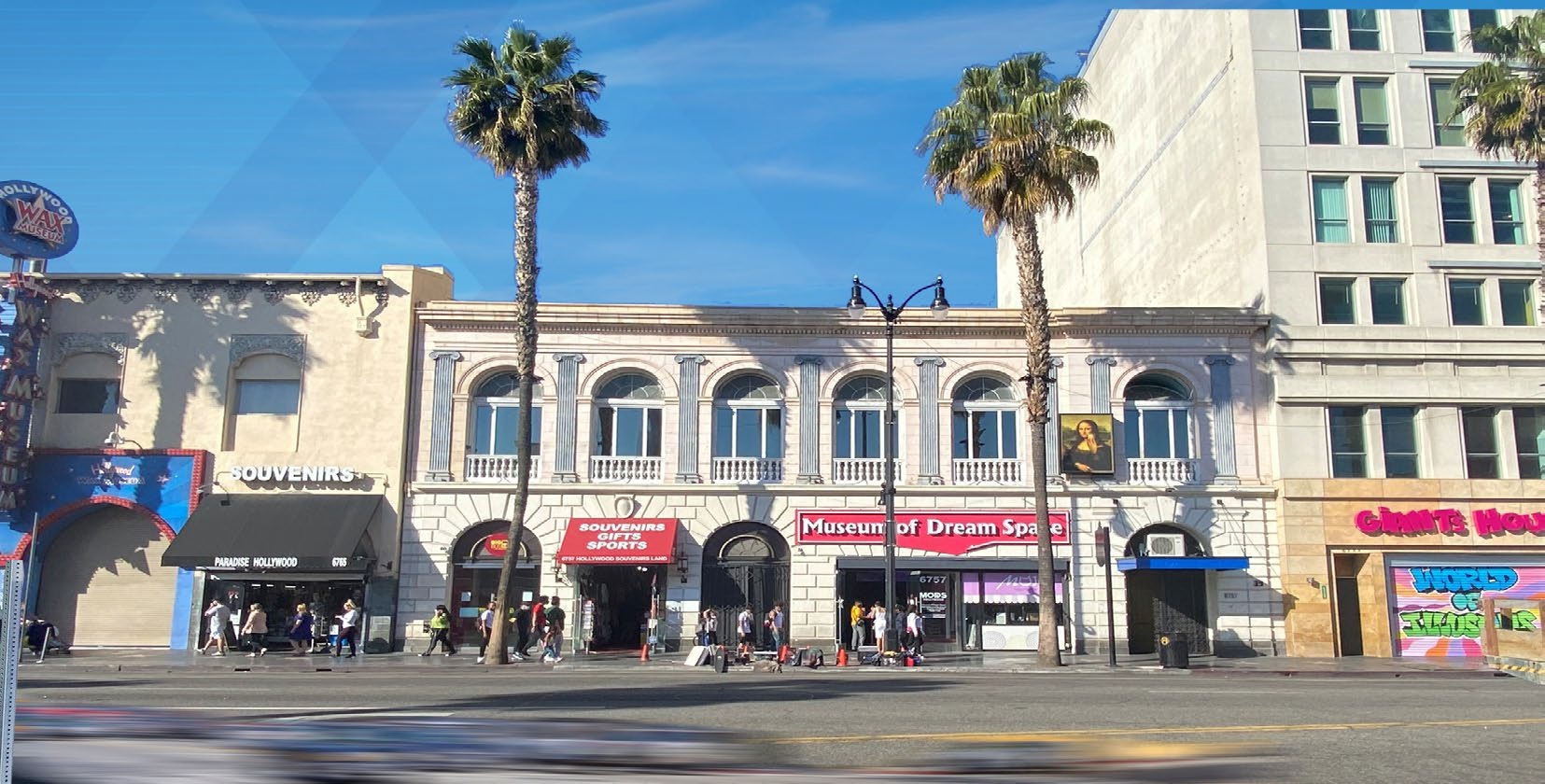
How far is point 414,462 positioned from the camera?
108 feet

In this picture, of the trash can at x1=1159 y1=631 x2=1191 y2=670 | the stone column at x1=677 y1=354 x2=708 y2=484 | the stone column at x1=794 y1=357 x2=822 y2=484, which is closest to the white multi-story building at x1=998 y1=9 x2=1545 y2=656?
the trash can at x1=1159 y1=631 x2=1191 y2=670

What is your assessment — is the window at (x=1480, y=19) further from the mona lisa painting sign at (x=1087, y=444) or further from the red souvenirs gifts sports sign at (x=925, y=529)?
the red souvenirs gifts sports sign at (x=925, y=529)

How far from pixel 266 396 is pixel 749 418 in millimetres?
13884

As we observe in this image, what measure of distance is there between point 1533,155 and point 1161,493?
42.1ft

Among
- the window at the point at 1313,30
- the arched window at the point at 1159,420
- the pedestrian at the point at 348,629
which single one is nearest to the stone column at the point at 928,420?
the arched window at the point at 1159,420

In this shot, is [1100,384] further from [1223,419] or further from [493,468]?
[493,468]

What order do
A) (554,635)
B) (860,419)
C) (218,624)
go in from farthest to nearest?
1. (860,419)
2. (218,624)
3. (554,635)

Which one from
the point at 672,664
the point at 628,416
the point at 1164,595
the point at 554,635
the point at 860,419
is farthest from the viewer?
the point at 860,419

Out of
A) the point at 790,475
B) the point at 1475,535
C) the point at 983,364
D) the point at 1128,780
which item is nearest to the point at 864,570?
the point at 790,475

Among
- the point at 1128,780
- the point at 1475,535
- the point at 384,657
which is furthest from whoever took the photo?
the point at 1475,535

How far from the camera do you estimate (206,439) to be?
33.1m

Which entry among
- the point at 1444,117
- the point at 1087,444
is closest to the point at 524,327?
the point at 1087,444

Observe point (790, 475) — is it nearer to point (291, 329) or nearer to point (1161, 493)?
point (1161, 493)

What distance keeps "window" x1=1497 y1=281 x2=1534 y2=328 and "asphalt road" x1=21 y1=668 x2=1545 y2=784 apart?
14445 mm
